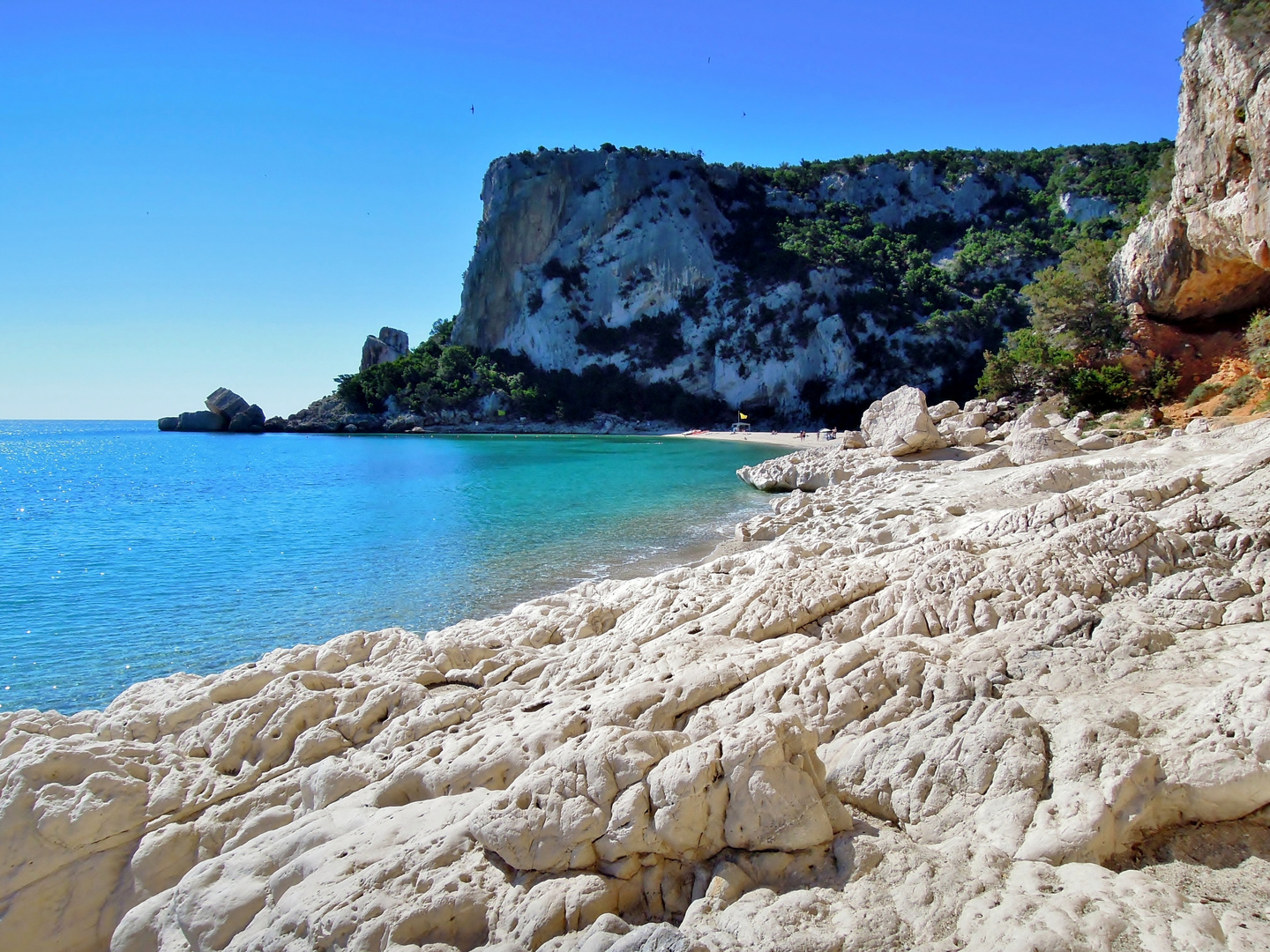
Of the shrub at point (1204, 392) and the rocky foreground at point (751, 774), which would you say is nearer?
the rocky foreground at point (751, 774)

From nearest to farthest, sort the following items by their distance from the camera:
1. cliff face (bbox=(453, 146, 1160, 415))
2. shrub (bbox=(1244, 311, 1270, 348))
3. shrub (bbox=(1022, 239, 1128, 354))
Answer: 1. shrub (bbox=(1244, 311, 1270, 348))
2. shrub (bbox=(1022, 239, 1128, 354))
3. cliff face (bbox=(453, 146, 1160, 415))

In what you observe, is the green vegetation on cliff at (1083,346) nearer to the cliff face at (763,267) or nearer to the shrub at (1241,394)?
the shrub at (1241,394)

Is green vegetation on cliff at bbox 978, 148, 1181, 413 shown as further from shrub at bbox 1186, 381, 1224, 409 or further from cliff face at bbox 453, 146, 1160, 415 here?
cliff face at bbox 453, 146, 1160, 415

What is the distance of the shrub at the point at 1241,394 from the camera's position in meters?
15.3

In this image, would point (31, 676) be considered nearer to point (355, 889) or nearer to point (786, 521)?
point (355, 889)

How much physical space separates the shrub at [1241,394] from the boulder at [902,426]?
625cm

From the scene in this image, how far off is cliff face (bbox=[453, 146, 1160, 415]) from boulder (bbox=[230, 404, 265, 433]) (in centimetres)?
2635

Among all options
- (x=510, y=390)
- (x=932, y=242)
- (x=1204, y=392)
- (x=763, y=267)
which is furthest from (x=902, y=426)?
(x=932, y=242)

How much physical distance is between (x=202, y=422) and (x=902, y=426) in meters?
87.2

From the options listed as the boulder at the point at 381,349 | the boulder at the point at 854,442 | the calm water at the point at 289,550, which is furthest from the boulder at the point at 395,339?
the boulder at the point at 854,442

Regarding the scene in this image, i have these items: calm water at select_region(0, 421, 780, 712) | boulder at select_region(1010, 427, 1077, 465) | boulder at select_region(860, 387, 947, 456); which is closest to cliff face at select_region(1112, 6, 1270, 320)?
boulder at select_region(1010, 427, 1077, 465)

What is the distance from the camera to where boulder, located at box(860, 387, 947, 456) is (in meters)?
20.0

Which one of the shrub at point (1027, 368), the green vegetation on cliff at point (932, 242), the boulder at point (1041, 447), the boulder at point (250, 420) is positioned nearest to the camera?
the boulder at point (1041, 447)

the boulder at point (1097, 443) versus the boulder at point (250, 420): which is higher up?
the boulder at point (250, 420)
